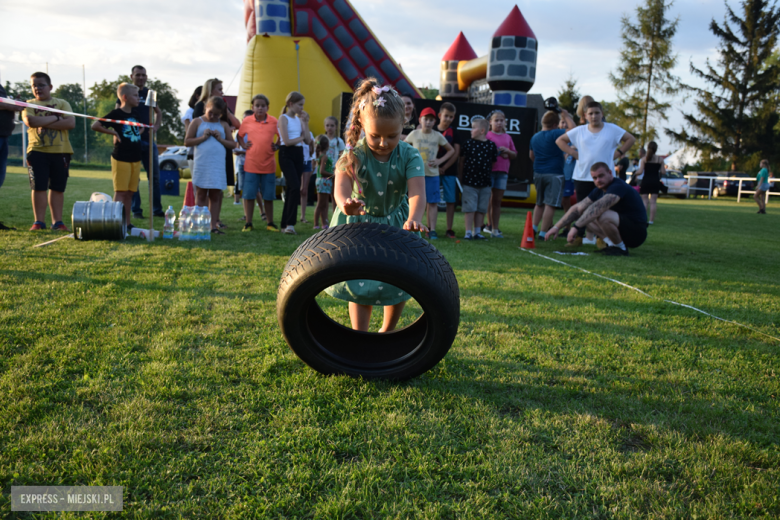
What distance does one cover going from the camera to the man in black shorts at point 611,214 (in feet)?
22.7

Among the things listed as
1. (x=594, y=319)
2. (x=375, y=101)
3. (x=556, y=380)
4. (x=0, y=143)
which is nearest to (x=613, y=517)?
(x=556, y=380)

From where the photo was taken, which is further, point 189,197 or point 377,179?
point 189,197

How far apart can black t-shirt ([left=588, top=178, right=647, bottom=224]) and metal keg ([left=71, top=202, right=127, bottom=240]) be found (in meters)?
6.28

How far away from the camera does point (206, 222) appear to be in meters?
6.95

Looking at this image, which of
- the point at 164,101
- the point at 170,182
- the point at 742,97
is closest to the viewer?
the point at 170,182

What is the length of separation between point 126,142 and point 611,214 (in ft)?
22.4

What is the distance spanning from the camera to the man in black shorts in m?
6.93

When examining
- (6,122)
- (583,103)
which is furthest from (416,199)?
(6,122)

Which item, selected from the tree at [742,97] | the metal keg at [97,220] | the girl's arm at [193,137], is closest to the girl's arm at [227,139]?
the girl's arm at [193,137]

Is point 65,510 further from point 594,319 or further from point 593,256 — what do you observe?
point 593,256

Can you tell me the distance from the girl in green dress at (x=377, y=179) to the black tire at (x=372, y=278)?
9.4 inches

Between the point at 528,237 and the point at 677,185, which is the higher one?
the point at 677,185

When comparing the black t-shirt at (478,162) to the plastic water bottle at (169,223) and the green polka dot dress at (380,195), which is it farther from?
the green polka dot dress at (380,195)

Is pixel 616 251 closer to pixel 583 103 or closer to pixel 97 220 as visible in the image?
pixel 583 103
